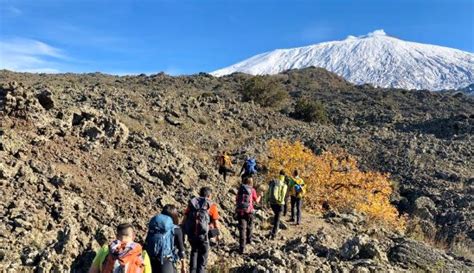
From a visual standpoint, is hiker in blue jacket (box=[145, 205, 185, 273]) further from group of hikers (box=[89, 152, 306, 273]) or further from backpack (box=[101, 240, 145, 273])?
backpack (box=[101, 240, 145, 273])

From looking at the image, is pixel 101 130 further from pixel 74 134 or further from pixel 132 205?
pixel 132 205

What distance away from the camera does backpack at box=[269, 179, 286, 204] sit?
979 centimetres

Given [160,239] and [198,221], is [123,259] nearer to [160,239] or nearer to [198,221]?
[160,239]

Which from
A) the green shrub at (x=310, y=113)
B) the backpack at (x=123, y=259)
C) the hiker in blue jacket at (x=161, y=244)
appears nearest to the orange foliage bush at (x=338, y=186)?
the hiker in blue jacket at (x=161, y=244)

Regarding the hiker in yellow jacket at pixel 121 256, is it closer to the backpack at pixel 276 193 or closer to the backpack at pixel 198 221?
the backpack at pixel 198 221

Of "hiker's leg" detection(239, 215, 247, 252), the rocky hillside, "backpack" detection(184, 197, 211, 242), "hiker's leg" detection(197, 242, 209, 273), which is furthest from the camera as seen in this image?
"hiker's leg" detection(239, 215, 247, 252)

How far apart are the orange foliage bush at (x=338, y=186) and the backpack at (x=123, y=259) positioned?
11.5 meters

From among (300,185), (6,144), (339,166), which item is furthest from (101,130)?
(339,166)

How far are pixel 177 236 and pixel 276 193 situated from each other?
4248mm

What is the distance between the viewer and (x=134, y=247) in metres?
4.50

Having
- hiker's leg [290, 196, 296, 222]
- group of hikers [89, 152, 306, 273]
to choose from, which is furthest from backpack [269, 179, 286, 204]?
hiker's leg [290, 196, 296, 222]

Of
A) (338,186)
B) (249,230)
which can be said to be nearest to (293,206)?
(249,230)

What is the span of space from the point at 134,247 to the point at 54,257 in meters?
2.30

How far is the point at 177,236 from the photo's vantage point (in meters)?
5.77
